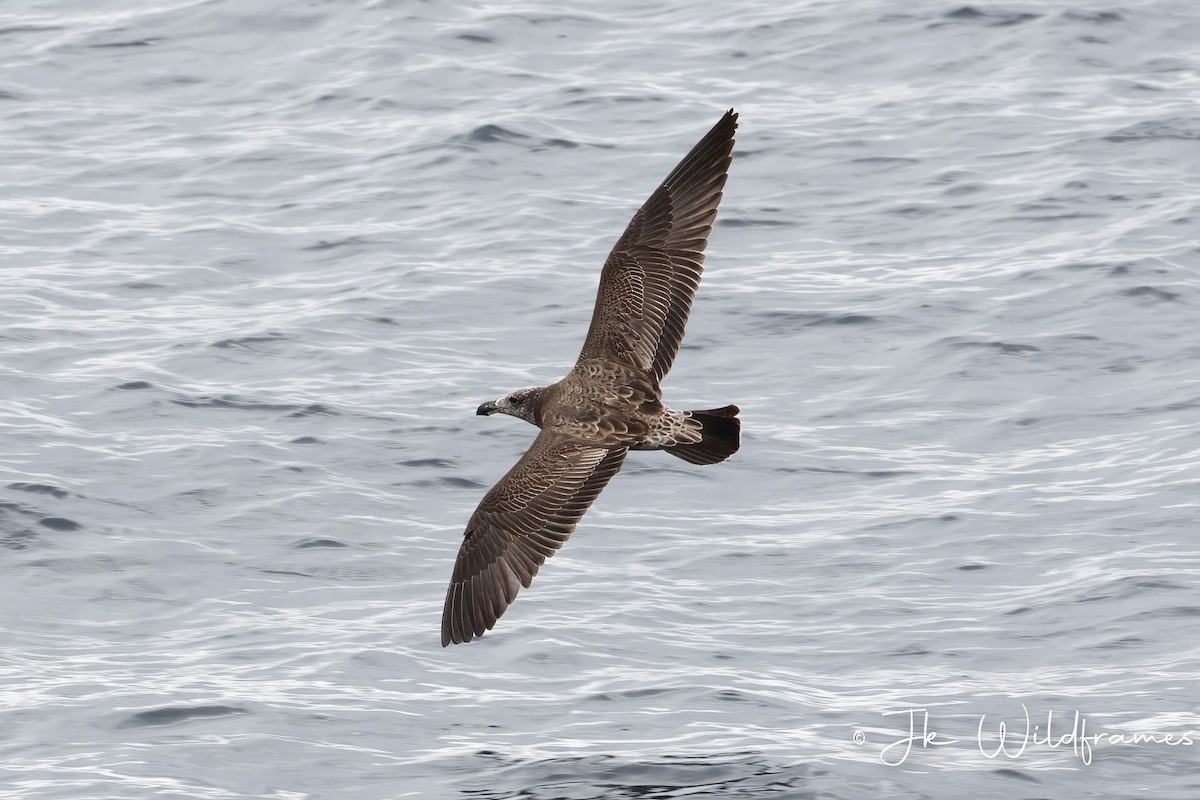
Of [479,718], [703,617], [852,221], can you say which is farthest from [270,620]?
[852,221]

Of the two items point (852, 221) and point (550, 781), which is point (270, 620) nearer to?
point (550, 781)

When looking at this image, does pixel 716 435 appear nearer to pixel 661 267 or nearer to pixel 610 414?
pixel 610 414

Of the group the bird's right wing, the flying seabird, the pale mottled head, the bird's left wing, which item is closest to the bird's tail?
the flying seabird

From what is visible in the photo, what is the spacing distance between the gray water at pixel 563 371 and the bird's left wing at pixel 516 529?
44 centimetres

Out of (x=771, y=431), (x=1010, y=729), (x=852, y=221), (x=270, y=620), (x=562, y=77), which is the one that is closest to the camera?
(x=1010, y=729)

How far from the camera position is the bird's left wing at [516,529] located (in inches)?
369

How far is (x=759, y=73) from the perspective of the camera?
20.0 m

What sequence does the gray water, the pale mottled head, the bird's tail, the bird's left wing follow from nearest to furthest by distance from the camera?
the gray water
the bird's left wing
the bird's tail
the pale mottled head

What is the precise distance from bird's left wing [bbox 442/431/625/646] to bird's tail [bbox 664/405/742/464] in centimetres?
50

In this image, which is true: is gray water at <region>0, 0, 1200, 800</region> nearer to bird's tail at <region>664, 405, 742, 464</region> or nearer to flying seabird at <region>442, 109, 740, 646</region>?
flying seabird at <region>442, 109, 740, 646</region>

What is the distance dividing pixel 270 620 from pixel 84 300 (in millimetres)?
→ 5882

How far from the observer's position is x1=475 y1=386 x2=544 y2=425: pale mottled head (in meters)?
10.4

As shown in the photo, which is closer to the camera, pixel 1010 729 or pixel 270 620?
pixel 1010 729

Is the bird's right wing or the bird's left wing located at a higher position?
the bird's right wing
